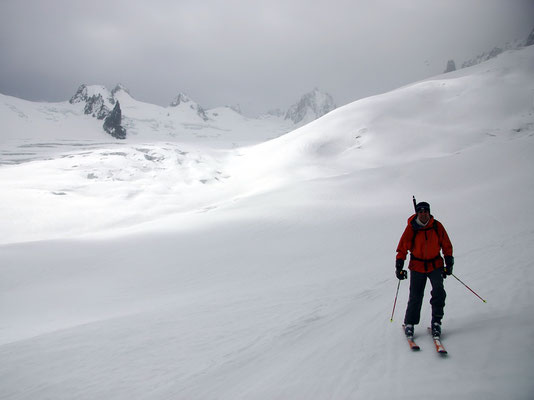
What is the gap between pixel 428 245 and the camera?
16.3 ft

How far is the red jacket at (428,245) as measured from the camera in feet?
16.3

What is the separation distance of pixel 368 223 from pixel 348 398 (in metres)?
15.9

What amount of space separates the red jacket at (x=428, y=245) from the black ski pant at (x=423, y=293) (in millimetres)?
136

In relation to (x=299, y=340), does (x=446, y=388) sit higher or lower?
higher

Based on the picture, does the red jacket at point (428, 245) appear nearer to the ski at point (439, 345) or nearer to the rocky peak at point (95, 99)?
the ski at point (439, 345)

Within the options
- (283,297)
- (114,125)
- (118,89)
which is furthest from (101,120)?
(283,297)

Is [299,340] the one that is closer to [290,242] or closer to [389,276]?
[389,276]

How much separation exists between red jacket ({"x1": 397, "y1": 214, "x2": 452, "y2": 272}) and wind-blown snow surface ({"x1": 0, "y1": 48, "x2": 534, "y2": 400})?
1221 millimetres

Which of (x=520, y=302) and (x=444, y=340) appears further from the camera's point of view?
(x=520, y=302)

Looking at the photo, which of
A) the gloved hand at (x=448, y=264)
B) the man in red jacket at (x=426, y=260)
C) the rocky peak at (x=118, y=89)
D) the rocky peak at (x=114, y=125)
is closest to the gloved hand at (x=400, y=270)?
the man in red jacket at (x=426, y=260)

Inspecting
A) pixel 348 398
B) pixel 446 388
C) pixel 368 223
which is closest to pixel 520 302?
pixel 446 388

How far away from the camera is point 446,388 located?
358 centimetres

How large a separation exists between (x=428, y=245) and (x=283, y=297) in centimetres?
528

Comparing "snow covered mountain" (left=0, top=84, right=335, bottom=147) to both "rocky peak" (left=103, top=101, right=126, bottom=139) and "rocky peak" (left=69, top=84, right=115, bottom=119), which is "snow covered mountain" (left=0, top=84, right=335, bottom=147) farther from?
"rocky peak" (left=103, top=101, right=126, bottom=139)
